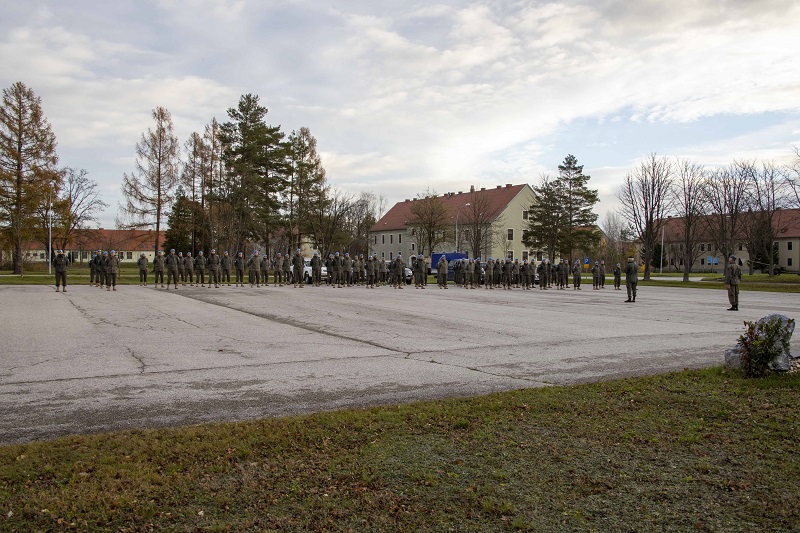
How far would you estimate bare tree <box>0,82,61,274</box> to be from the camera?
4703 centimetres

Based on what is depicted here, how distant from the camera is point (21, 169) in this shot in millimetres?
47938

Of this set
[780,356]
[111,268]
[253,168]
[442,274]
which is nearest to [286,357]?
[780,356]

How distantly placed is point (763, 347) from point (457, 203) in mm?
83078

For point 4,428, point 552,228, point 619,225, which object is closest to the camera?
point 4,428

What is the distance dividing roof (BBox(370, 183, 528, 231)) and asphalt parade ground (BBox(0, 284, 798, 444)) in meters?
59.1

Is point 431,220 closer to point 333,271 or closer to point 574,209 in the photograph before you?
point 574,209

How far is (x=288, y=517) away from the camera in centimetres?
368

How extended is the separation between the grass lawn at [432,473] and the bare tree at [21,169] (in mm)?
50070

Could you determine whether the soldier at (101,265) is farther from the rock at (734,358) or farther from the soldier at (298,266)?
the rock at (734,358)

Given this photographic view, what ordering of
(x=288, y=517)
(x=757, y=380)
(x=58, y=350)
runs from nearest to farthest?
(x=288, y=517) < (x=757, y=380) < (x=58, y=350)

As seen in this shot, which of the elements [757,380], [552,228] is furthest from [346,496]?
[552,228]

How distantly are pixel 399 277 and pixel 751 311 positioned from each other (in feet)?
67.8

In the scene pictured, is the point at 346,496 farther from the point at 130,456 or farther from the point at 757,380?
the point at 757,380

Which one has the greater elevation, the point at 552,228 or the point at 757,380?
the point at 552,228
